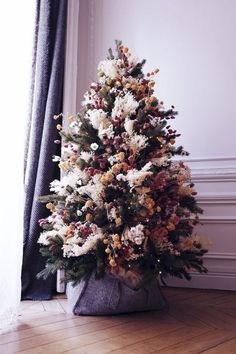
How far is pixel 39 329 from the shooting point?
4.86ft

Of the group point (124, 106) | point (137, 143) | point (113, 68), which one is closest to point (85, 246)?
point (137, 143)

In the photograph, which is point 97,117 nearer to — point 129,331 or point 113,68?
point 113,68

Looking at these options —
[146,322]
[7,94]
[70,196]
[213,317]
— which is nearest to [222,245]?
Answer: [213,317]

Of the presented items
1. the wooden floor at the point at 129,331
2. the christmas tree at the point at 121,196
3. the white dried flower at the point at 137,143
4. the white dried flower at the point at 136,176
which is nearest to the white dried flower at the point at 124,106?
the christmas tree at the point at 121,196

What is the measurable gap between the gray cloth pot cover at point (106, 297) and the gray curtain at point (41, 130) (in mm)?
366

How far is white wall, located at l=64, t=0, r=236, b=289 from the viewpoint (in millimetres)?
2252

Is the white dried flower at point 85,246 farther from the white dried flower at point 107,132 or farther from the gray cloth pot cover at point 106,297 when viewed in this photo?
the white dried flower at point 107,132

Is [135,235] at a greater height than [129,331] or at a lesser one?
greater

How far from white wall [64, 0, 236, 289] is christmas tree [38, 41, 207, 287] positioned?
472 mm

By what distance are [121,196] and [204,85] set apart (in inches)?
39.2

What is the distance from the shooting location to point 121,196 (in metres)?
1.68

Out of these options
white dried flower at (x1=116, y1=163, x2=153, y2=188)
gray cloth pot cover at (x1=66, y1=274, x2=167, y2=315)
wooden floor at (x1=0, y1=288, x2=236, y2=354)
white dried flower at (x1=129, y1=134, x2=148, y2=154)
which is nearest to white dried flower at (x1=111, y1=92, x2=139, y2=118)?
white dried flower at (x1=129, y1=134, x2=148, y2=154)

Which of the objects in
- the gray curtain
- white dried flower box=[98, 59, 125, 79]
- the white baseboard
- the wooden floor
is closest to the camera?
the wooden floor

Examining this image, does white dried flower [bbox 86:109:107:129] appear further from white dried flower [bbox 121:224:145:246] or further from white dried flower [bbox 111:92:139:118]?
white dried flower [bbox 121:224:145:246]
